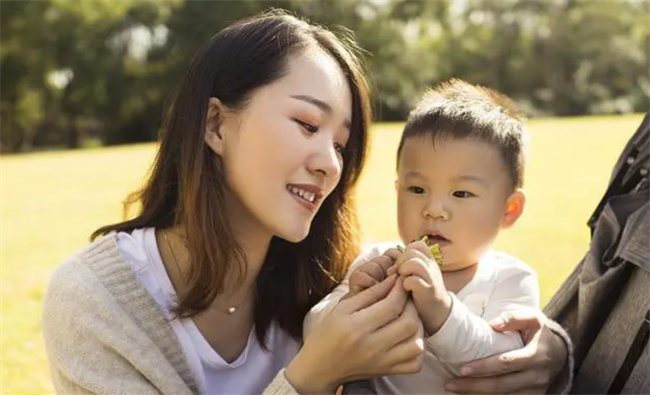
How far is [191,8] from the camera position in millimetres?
36625

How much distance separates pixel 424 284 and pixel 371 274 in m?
0.20

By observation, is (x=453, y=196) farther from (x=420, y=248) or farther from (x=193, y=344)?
(x=193, y=344)

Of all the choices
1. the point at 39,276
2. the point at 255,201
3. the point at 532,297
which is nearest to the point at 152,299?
the point at 255,201

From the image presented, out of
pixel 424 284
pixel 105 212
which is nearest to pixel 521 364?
pixel 424 284

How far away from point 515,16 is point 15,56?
104 ft

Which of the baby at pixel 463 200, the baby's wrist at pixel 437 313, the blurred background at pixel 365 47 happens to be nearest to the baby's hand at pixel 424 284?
the baby's wrist at pixel 437 313

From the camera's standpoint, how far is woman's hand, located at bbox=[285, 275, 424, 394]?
6.84 ft

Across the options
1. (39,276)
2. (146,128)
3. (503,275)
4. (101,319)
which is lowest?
(146,128)

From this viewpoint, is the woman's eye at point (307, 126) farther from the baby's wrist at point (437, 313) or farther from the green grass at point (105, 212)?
the baby's wrist at point (437, 313)

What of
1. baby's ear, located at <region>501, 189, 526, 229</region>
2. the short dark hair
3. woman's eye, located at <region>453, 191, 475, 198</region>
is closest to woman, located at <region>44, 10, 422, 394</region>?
the short dark hair

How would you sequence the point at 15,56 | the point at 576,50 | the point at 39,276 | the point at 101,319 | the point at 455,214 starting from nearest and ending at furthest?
the point at 101,319
the point at 455,214
the point at 39,276
the point at 15,56
the point at 576,50

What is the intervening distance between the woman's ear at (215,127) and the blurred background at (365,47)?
29458 millimetres

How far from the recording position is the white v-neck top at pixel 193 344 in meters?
2.53

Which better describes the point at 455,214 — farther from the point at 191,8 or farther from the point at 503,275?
the point at 191,8
